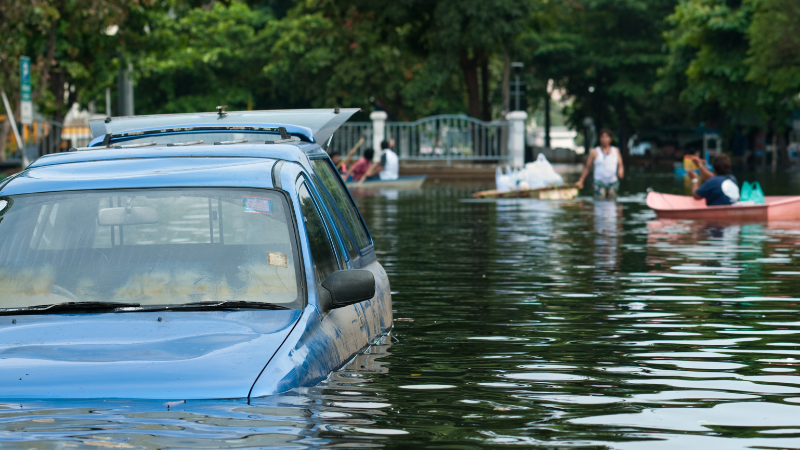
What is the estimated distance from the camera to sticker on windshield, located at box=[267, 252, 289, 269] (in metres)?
5.20

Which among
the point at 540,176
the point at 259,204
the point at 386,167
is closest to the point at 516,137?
the point at 386,167

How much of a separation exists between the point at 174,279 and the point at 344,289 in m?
0.75

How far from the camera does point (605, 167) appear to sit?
2506 centimetres

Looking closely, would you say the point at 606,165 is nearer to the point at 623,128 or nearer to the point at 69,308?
the point at 69,308

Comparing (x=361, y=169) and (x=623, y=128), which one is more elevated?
(x=623, y=128)

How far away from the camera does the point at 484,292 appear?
35.4 feet

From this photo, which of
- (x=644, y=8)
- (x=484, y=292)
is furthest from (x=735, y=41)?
(x=484, y=292)

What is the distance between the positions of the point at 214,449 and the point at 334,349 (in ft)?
4.28

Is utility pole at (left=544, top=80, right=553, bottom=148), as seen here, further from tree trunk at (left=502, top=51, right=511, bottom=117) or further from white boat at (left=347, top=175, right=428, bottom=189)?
white boat at (left=347, top=175, right=428, bottom=189)

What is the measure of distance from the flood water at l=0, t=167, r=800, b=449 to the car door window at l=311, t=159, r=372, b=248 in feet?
2.21

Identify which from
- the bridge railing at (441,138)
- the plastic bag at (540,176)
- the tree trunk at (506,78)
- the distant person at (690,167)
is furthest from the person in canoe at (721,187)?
the tree trunk at (506,78)

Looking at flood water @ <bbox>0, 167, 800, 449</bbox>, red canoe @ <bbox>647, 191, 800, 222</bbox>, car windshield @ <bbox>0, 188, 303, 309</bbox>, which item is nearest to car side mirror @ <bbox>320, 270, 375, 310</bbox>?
car windshield @ <bbox>0, 188, 303, 309</bbox>

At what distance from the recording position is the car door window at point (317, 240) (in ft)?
17.6

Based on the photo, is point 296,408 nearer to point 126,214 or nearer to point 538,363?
point 126,214
